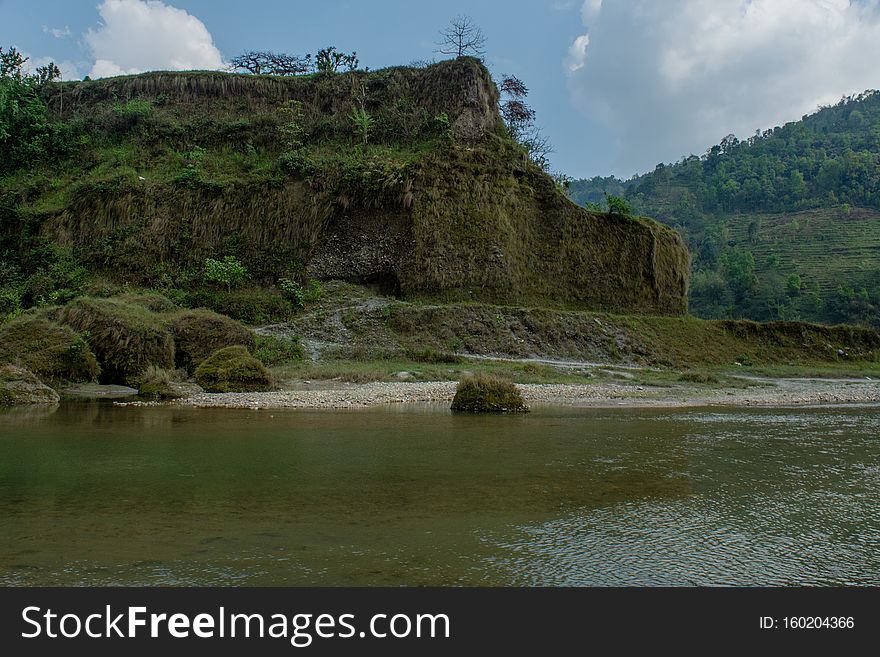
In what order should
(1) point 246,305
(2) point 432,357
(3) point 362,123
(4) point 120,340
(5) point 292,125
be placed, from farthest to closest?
(5) point 292,125 < (3) point 362,123 < (1) point 246,305 < (2) point 432,357 < (4) point 120,340

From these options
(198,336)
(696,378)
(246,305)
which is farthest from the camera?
(246,305)

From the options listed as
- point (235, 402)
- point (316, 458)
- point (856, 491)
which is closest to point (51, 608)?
point (316, 458)

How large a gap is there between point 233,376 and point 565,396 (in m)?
9.19

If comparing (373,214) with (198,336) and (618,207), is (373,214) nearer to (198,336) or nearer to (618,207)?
(618,207)

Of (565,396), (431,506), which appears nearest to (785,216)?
(565,396)

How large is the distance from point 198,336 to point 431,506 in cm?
1723

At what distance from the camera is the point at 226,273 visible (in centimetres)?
3344

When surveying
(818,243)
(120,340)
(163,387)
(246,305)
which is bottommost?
(163,387)

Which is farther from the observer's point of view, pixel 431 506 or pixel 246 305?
pixel 246 305

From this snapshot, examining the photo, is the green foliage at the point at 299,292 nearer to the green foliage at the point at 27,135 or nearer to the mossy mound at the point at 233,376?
the mossy mound at the point at 233,376

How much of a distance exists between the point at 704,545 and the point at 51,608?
430 centimetres

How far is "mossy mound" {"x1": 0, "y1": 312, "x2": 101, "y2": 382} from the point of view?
57.8ft

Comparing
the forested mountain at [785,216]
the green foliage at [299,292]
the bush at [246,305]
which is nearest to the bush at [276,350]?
the bush at [246,305]

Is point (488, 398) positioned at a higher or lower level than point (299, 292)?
lower
